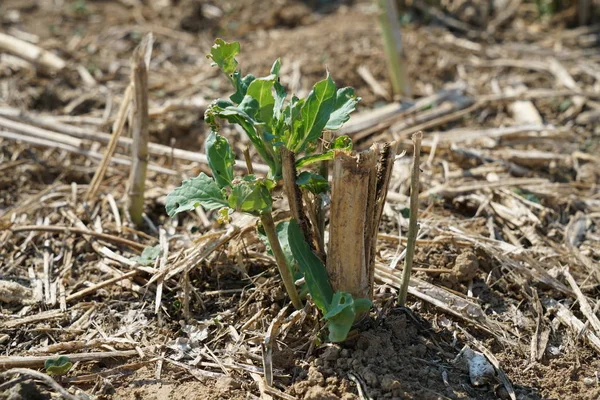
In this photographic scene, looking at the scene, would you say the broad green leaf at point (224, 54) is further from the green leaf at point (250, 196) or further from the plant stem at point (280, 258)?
the plant stem at point (280, 258)

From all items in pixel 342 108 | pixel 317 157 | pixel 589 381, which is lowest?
pixel 589 381

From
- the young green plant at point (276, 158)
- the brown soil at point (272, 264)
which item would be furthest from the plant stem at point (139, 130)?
the young green plant at point (276, 158)

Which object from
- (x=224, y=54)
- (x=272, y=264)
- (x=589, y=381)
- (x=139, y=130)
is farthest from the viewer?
(x=139, y=130)

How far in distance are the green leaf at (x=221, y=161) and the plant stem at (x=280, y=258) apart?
0.18 meters

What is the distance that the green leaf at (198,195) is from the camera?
2.36 meters

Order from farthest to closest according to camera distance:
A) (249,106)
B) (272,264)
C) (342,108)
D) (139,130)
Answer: (139,130) → (272,264) → (342,108) → (249,106)

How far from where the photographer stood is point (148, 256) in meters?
3.09

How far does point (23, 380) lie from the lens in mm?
2406

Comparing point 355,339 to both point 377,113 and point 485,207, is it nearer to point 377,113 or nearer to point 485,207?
point 485,207

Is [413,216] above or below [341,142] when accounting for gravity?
below

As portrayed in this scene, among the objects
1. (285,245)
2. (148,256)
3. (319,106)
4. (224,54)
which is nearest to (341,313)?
(285,245)

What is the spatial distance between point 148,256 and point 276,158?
0.99 m

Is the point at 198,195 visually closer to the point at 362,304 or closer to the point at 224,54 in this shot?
the point at 224,54

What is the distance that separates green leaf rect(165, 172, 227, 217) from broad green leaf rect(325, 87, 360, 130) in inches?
17.1
